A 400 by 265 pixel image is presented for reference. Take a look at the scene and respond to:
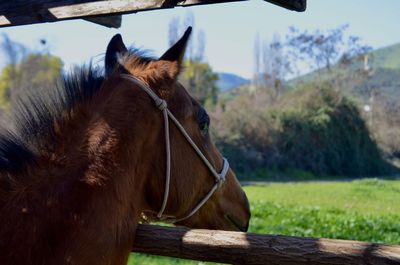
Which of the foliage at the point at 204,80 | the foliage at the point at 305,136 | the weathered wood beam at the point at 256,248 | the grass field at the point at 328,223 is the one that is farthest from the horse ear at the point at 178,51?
the foliage at the point at 204,80

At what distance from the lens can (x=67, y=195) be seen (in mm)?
1790

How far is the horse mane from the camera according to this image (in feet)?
6.20

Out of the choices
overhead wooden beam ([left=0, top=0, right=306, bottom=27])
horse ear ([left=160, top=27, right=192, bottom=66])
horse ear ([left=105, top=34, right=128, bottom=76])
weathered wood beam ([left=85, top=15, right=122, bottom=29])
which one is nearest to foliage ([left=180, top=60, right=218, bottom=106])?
weathered wood beam ([left=85, top=15, right=122, bottom=29])

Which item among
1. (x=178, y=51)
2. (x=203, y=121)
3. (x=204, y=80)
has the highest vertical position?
(x=204, y=80)

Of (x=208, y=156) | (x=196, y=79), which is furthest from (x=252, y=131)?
(x=208, y=156)

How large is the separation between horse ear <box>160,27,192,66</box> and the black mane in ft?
0.98

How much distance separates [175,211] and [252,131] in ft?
94.7

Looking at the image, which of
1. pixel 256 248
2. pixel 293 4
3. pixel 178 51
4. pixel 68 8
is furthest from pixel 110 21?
pixel 256 248

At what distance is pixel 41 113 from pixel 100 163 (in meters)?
0.35

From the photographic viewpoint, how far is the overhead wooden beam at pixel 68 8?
2.38 metres

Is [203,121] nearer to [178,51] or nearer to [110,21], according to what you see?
[178,51]

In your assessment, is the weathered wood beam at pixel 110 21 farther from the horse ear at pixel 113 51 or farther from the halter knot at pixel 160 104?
the halter knot at pixel 160 104

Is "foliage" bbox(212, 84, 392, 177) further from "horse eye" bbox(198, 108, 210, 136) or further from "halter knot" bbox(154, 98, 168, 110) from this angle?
"halter knot" bbox(154, 98, 168, 110)

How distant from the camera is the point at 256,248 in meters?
2.03
